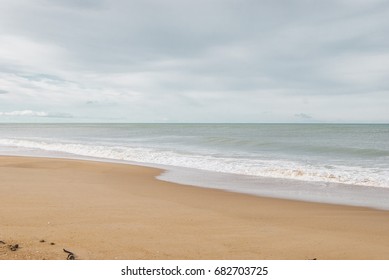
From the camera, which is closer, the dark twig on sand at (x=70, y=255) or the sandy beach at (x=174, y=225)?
the dark twig on sand at (x=70, y=255)

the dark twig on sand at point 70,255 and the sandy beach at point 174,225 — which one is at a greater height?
the dark twig on sand at point 70,255

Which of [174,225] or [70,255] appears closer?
[70,255]

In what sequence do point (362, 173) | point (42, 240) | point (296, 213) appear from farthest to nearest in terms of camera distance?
point (362, 173), point (296, 213), point (42, 240)

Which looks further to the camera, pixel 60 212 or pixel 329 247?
pixel 60 212

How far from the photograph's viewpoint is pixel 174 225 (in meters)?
6.14

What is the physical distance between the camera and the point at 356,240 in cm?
556

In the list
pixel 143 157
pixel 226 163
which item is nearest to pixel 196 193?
pixel 226 163

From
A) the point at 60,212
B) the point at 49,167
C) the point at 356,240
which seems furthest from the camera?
the point at 49,167

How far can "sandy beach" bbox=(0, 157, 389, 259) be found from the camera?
480 cm

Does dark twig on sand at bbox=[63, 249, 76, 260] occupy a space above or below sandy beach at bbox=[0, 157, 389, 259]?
above

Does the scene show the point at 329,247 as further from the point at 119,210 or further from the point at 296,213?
the point at 119,210

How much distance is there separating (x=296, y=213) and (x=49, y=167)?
38.7ft

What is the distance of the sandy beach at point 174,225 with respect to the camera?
4.80 m

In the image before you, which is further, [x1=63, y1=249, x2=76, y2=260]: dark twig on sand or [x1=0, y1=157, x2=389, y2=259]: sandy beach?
[x1=0, y1=157, x2=389, y2=259]: sandy beach
